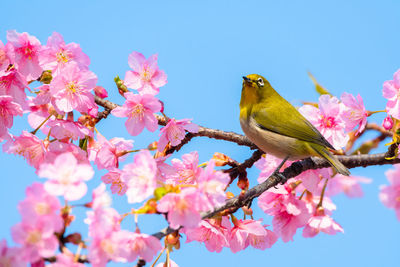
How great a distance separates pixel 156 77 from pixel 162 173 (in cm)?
79

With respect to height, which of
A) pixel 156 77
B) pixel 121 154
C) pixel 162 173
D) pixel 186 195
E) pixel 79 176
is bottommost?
pixel 186 195

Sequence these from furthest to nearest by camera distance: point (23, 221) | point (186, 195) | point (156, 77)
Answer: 1. point (156, 77)
2. point (186, 195)
3. point (23, 221)

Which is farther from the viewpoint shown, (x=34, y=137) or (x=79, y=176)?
(x=34, y=137)

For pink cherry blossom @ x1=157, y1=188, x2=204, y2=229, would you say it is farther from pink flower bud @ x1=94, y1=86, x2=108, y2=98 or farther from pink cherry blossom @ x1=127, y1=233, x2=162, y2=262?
pink flower bud @ x1=94, y1=86, x2=108, y2=98

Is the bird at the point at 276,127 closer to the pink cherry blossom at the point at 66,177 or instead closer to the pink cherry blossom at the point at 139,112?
the pink cherry blossom at the point at 139,112

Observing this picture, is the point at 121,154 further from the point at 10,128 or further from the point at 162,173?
the point at 10,128

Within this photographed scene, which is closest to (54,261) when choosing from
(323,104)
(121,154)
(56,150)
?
Result: (56,150)

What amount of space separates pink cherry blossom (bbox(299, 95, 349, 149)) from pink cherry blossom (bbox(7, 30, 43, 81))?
2.52m

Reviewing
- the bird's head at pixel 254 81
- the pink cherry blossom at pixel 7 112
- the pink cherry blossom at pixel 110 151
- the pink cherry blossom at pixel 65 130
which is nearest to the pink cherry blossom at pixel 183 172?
the pink cherry blossom at pixel 110 151

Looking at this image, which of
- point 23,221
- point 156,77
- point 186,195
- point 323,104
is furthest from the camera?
point 323,104

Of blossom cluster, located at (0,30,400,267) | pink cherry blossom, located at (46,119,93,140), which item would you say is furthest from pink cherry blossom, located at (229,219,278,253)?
pink cherry blossom, located at (46,119,93,140)

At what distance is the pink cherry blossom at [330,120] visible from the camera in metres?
4.11

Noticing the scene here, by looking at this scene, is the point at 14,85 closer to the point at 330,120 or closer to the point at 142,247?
the point at 142,247

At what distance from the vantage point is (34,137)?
3.40m
